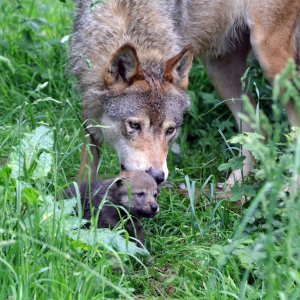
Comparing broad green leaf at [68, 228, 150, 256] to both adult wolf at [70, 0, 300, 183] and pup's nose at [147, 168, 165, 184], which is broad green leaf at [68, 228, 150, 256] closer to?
pup's nose at [147, 168, 165, 184]

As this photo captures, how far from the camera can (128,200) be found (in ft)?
15.6

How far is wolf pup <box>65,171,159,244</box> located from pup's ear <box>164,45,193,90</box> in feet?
3.09

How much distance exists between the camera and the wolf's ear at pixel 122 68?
541 cm

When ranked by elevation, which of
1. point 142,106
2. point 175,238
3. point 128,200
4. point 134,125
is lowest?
point 175,238

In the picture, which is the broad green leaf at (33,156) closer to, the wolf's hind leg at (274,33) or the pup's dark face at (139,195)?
the pup's dark face at (139,195)

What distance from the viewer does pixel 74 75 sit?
624 centimetres

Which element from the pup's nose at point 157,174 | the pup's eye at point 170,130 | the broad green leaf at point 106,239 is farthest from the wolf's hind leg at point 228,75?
the broad green leaf at point 106,239

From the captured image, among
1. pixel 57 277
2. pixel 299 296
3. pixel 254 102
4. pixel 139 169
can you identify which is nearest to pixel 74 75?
pixel 139 169

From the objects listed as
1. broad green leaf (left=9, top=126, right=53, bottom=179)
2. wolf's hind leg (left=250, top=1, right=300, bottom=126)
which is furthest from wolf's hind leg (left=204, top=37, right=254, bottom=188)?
broad green leaf (left=9, top=126, right=53, bottom=179)

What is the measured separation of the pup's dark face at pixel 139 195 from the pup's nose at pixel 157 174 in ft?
0.40

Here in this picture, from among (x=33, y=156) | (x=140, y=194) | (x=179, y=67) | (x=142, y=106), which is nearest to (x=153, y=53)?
(x=179, y=67)

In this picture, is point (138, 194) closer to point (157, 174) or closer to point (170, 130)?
point (157, 174)

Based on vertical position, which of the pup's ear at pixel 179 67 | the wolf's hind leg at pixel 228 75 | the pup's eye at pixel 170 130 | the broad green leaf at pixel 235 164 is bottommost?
the wolf's hind leg at pixel 228 75

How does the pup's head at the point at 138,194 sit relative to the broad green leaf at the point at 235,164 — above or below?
below
